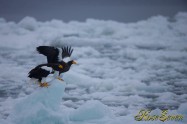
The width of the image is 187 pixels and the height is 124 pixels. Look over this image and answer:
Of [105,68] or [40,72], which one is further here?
[105,68]

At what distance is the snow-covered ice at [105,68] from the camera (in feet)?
16.0

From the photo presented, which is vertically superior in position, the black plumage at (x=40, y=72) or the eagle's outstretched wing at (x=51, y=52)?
the eagle's outstretched wing at (x=51, y=52)

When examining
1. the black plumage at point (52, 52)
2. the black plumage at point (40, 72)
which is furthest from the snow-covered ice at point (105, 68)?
the black plumage at point (52, 52)

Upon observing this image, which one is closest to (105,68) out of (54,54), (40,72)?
(54,54)

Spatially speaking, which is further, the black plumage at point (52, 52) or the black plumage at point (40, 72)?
the black plumage at point (52, 52)

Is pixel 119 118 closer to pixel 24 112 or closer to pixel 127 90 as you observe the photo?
pixel 24 112

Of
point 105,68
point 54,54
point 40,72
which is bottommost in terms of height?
point 40,72

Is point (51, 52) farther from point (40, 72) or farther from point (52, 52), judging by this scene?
point (40, 72)

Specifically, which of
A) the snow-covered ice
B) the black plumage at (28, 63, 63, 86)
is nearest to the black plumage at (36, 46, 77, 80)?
the black plumage at (28, 63, 63, 86)

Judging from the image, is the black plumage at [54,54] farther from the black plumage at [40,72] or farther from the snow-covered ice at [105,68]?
the snow-covered ice at [105,68]

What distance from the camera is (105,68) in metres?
8.13

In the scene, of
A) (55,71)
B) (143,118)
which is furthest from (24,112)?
(143,118)

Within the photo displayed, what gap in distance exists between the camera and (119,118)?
181 inches

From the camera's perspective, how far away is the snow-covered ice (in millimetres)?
4871
